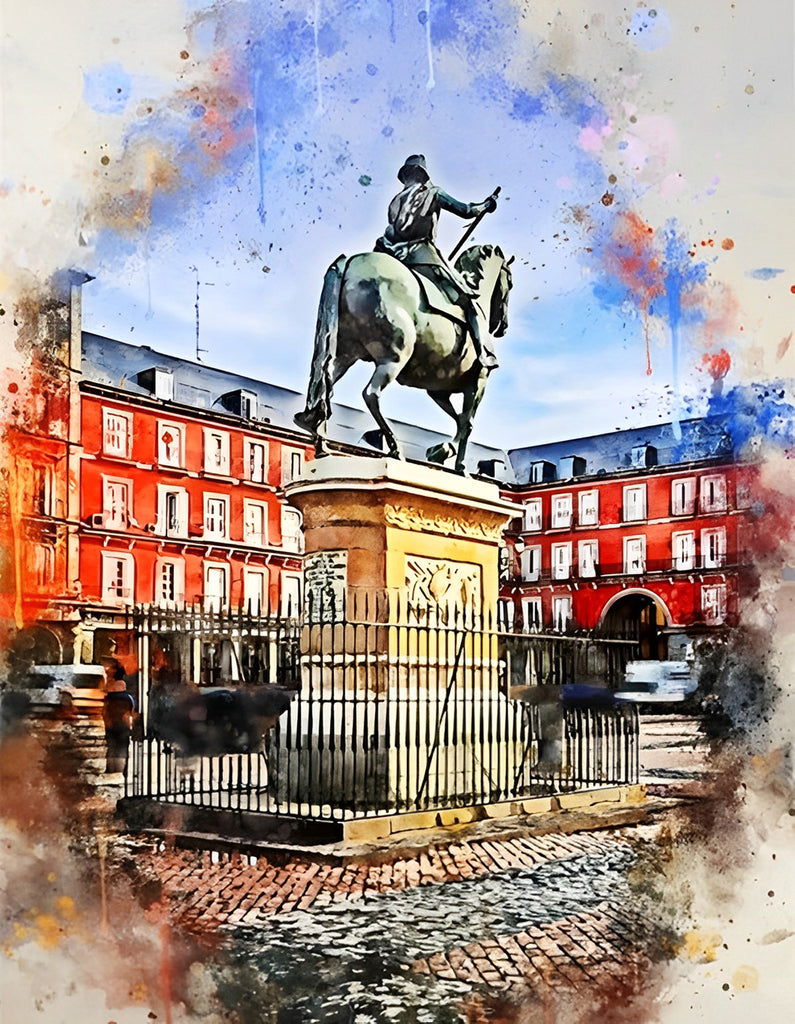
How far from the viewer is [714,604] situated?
10031 millimetres

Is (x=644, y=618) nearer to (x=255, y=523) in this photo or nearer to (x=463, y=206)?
(x=255, y=523)

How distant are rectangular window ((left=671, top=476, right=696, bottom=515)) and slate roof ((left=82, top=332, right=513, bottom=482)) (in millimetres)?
2779

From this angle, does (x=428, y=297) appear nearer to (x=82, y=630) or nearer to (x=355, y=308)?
(x=355, y=308)

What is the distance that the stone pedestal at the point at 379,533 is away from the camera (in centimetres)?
623

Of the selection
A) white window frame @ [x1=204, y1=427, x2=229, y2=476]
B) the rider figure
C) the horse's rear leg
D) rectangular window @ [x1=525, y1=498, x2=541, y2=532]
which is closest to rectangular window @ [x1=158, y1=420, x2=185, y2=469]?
white window frame @ [x1=204, y1=427, x2=229, y2=476]

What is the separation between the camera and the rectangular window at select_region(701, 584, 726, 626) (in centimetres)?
888

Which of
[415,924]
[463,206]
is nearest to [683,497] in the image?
[463,206]

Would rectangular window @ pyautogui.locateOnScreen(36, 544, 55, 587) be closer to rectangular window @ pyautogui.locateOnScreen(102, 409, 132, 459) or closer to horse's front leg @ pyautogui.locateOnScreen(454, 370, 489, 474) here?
horse's front leg @ pyautogui.locateOnScreen(454, 370, 489, 474)

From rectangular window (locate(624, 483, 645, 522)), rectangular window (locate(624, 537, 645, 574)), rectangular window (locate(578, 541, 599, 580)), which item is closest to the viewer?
rectangular window (locate(624, 537, 645, 574))

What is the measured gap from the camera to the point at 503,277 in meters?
7.36

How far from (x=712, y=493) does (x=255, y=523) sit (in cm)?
534

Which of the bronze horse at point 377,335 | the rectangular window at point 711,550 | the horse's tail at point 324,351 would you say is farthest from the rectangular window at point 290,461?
the horse's tail at point 324,351

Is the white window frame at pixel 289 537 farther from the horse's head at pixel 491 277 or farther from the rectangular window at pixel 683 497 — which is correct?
the horse's head at pixel 491 277

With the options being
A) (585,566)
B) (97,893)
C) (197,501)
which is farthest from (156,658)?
(585,566)
